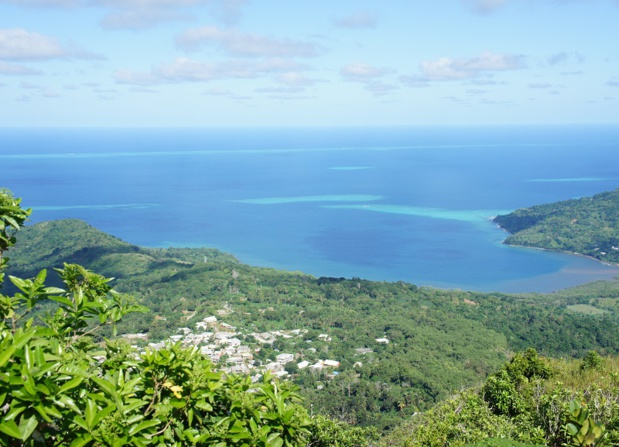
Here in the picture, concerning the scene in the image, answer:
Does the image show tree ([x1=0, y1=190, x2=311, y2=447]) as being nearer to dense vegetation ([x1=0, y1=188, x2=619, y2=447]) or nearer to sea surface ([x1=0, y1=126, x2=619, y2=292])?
dense vegetation ([x1=0, y1=188, x2=619, y2=447])

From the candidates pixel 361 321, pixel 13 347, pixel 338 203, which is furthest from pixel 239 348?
pixel 338 203

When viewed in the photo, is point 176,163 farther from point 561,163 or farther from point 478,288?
point 478,288

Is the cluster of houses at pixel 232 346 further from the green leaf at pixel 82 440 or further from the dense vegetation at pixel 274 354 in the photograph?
the green leaf at pixel 82 440

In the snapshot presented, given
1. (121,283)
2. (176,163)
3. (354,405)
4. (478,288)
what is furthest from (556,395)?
(176,163)

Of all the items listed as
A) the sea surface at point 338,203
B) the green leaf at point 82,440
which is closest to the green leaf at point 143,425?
the green leaf at point 82,440

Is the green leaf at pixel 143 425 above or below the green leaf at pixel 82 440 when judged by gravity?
below

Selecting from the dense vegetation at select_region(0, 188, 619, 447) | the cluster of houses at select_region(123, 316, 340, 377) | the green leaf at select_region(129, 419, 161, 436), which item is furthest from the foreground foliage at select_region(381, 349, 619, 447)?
the cluster of houses at select_region(123, 316, 340, 377)

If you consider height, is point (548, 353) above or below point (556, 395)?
below

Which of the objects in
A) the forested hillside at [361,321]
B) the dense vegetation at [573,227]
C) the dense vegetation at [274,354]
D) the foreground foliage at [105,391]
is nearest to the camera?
the foreground foliage at [105,391]
